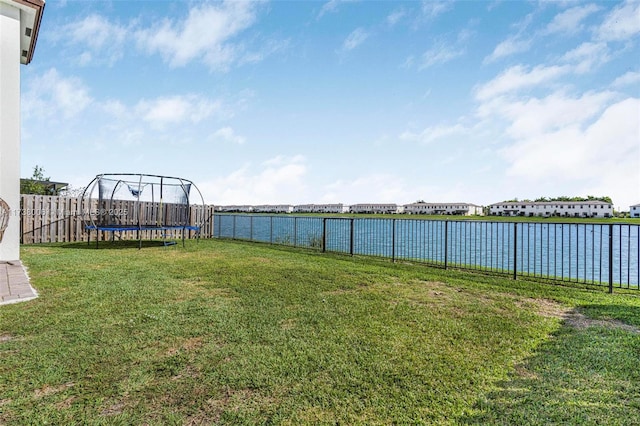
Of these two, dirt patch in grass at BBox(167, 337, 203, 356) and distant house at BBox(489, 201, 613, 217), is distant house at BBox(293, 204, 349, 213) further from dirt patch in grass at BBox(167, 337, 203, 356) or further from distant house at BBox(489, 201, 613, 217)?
dirt patch in grass at BBox(167, 337, 203, 356)

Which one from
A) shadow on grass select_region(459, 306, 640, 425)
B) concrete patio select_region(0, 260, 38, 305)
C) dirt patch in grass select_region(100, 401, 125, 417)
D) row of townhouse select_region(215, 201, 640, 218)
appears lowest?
shadow on grass select_region(459, 306, 640, 425)

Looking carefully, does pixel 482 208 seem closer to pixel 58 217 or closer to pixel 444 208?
pixel 444 208

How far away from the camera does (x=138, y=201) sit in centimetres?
1099

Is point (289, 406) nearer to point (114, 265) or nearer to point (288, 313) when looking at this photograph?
point (288, 313)

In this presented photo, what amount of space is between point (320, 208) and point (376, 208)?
12.8 meters

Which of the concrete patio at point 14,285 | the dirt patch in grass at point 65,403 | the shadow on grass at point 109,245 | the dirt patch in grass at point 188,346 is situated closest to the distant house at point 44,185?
the shadow on grass at point 109,245

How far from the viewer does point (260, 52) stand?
11320 mm

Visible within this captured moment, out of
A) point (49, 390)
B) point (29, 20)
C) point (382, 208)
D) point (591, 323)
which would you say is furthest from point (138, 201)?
point (382, 208)

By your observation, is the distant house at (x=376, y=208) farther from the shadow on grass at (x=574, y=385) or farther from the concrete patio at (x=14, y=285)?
the shadow on grass at (x=574, y=385)

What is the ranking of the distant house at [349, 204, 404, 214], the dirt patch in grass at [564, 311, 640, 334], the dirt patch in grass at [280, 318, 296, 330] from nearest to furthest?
1. the dirt patch in grass at [280, 318, 296, 330]
2. the dirt patch in grass at [564, 311, 640, 334]
3. the distant house at [349, 204, 404, 214]


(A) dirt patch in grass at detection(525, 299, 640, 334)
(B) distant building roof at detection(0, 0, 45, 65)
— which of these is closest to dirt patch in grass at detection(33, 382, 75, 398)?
(A) dirt patch in grass at detection(525, 299, 640, 334)

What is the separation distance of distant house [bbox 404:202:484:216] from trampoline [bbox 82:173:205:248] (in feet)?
169

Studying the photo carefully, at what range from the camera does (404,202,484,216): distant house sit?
187ft

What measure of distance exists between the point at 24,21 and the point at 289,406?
10.9 m
